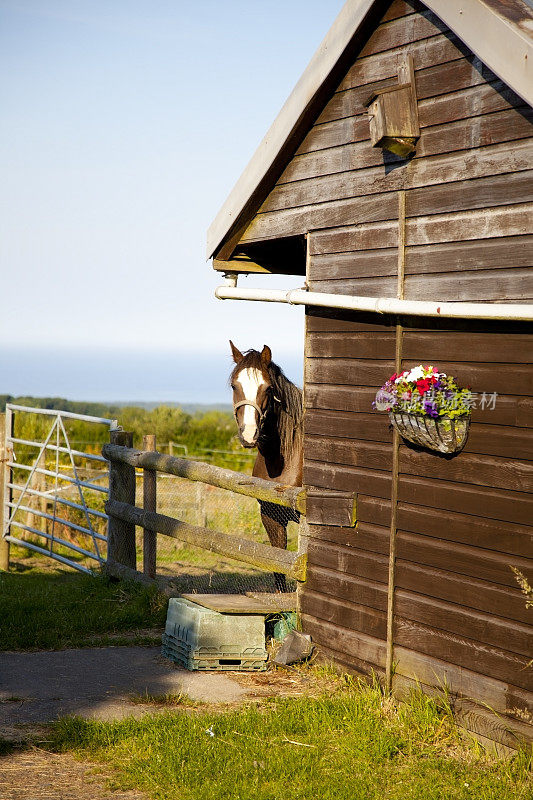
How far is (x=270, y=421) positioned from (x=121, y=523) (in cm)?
248

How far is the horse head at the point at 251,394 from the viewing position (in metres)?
6.66

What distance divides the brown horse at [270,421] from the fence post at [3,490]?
494cm

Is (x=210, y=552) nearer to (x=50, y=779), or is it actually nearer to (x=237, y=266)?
(x=237, y=266)

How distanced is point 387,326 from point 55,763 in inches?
126

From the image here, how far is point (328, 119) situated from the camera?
587 centimetres

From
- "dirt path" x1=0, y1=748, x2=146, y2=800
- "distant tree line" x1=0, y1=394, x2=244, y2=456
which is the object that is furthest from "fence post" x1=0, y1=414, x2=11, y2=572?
"distant tree line" x1=0, y1=394, x2=244, y2=456

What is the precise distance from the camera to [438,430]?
4488 mm

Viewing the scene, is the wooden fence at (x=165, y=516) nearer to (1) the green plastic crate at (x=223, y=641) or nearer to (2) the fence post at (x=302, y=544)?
(2) the fence post at (x=302, y=544)

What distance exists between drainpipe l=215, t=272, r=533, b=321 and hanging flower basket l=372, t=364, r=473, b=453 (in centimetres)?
35

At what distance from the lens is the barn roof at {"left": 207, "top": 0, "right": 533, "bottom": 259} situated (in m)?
4.10

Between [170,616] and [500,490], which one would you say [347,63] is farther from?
[170,616]

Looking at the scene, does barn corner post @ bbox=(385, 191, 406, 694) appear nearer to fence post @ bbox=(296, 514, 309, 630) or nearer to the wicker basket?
the wicker basket

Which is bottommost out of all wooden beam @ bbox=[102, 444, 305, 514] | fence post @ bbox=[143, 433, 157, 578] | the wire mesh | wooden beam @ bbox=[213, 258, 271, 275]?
the wire mesh

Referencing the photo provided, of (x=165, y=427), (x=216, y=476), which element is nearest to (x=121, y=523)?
(x=216, y=476)
